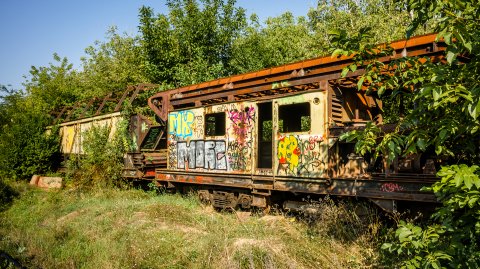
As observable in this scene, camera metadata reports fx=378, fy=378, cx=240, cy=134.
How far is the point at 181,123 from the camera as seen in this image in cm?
1225

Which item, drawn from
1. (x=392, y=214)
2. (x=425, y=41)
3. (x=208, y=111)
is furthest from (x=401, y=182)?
(x=208, y=111)

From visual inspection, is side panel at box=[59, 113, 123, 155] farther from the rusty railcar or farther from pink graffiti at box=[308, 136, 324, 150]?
pink graffiti at box=[308, 136, 324, 150]

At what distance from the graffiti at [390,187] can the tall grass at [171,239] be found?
3.02ft

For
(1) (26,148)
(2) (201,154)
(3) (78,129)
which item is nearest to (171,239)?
(2) (201,154)

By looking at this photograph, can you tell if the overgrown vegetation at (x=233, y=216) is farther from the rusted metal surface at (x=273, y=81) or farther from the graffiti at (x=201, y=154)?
the graffiti at (x=201, y=154)

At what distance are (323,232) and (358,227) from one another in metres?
0.78

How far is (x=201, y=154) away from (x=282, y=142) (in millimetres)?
3176

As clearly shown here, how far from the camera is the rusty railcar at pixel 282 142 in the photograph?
705cm

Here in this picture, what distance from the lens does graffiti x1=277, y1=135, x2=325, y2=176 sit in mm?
8156

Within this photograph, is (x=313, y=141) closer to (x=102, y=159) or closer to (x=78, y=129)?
(x=102, y=159)

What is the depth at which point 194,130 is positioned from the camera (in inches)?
459

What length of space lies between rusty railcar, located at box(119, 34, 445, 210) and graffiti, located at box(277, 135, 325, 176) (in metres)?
0.02

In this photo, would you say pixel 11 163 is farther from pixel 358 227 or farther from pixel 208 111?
pixel 358 227

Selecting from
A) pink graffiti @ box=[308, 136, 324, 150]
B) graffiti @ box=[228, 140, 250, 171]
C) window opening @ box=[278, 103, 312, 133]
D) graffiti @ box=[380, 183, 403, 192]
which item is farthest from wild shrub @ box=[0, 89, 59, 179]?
graffiti @ box=[380, 183, 403, 192]
